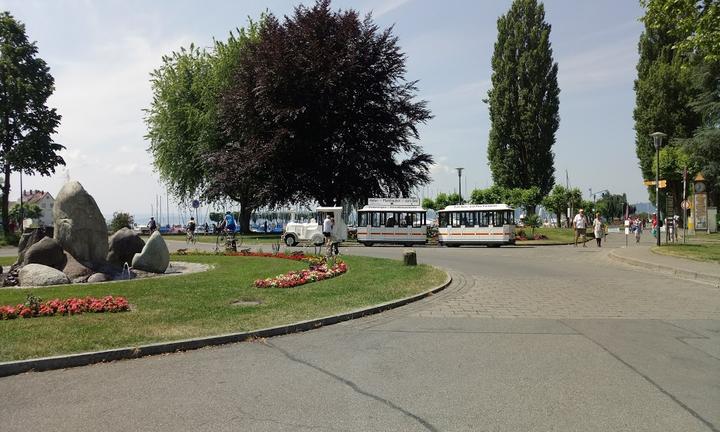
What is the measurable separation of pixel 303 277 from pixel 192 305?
4.19m

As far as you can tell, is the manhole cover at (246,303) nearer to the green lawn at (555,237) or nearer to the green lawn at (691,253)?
the green lawn at (691,253)

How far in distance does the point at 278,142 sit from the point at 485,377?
33.3m

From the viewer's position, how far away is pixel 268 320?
361 inches

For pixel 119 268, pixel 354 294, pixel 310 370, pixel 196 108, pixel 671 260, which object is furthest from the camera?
pixel 196 108

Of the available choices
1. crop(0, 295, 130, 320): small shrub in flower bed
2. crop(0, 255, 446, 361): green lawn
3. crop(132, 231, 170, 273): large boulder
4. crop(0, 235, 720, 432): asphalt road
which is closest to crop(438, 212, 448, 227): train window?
crop(0, 255, 446, 361): green lawn

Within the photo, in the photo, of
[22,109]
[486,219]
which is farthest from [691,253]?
[22,109]

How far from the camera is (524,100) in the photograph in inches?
2153

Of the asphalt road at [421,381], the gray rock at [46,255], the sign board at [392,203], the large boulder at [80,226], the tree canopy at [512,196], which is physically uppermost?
the tree canopy at [512,196]

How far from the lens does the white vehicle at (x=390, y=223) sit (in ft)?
120

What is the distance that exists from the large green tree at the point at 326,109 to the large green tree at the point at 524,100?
54.6ft

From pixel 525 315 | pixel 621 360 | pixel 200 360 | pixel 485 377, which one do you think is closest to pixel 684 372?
pixel 621 360

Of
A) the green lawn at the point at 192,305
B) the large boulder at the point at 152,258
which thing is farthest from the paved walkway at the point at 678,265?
the large boulder at the point at 152,258

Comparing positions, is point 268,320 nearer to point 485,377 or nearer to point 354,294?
point 354,294

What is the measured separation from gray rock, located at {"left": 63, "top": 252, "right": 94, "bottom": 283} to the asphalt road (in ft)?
32.0
